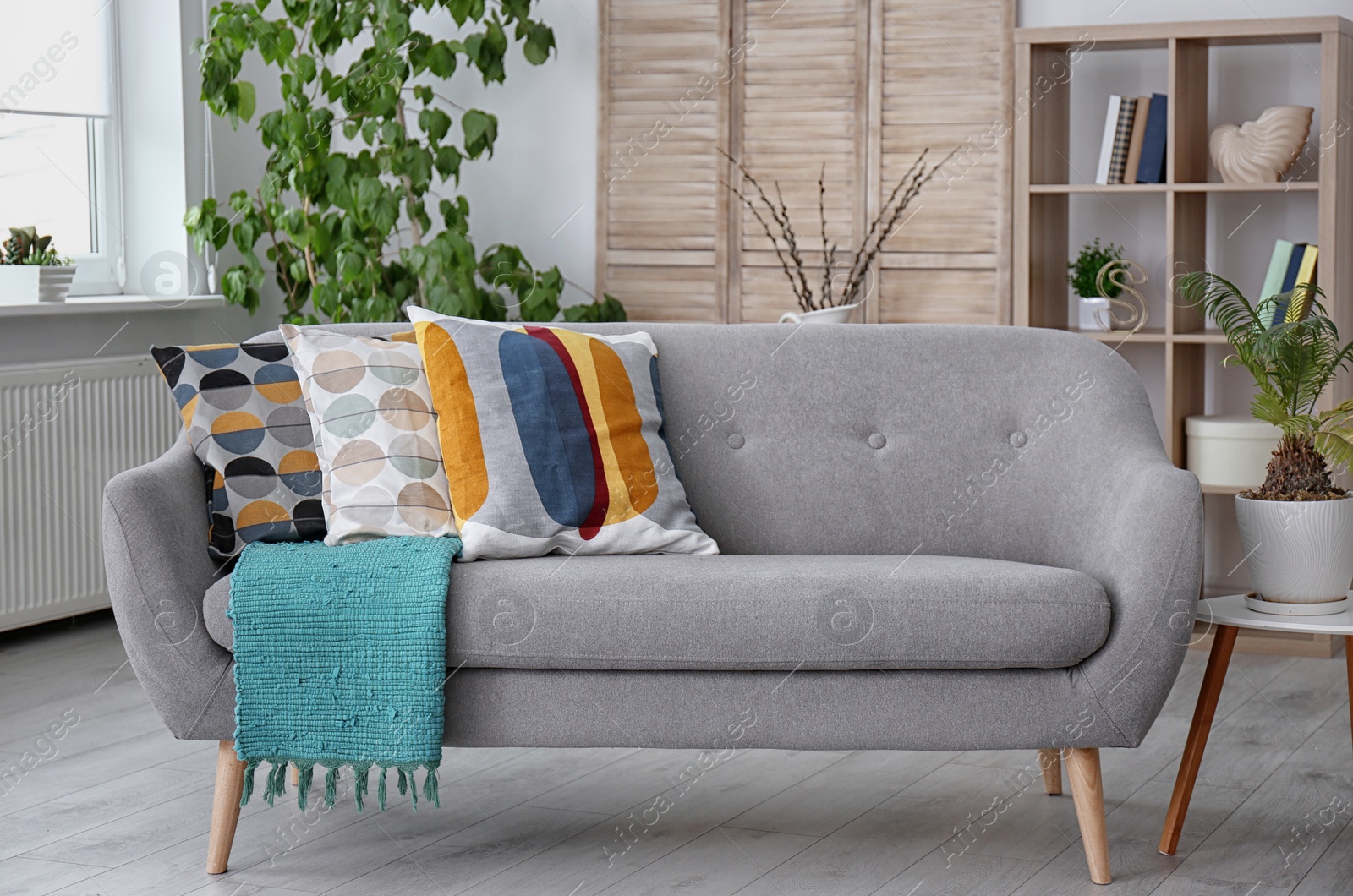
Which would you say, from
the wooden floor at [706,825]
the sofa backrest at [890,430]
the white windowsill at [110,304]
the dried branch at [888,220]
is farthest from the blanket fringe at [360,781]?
the dried branch at [888,220]

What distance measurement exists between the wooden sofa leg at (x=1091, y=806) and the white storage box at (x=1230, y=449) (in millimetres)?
1733

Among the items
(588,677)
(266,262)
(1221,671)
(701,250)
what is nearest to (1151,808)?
(1221,671)

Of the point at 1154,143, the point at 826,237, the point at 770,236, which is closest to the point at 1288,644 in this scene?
the point at 1154,143

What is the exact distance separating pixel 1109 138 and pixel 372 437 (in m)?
2.33

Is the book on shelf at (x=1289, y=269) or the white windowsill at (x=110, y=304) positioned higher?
the book on shelf at (x=1289, y=269)

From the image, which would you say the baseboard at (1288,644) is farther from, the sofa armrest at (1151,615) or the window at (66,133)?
the window at (66,133)

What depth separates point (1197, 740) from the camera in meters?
2.26

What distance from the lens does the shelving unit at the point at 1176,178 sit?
3.59 metres

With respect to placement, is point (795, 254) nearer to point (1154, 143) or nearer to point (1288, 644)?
point (1154, 143)

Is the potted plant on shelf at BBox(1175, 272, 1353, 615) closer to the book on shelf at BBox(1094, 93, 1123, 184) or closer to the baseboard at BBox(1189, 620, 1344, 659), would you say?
the baseboard at BBox(1189, 620, 1344, 659)

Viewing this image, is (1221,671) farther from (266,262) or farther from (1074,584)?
(266,262)

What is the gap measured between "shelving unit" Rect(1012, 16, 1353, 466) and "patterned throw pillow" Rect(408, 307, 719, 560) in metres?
1.75

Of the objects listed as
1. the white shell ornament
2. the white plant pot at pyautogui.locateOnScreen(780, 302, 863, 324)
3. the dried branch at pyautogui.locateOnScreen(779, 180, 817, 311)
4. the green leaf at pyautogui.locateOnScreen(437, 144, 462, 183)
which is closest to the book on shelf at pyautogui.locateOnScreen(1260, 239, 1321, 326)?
the white shell ornament

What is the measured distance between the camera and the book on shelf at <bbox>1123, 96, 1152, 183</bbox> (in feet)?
12.5
